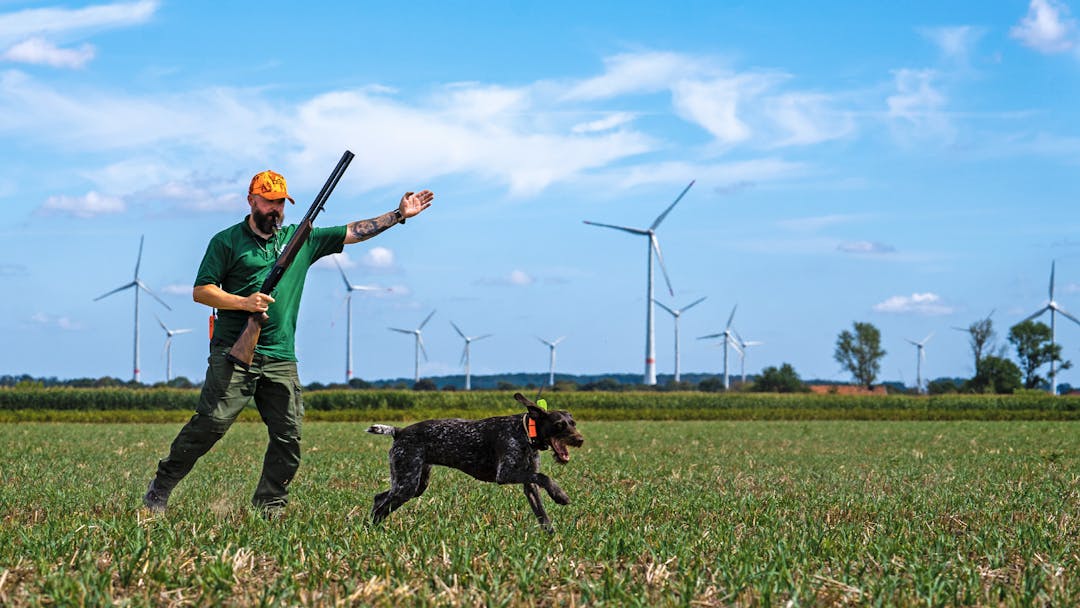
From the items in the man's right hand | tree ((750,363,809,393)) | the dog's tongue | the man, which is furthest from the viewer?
tree ((750,363,809,393))

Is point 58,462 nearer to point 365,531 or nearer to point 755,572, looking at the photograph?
point 365,531

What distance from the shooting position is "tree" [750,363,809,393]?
315 ft

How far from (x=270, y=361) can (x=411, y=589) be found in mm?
3484

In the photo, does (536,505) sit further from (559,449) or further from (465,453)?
(465,453)

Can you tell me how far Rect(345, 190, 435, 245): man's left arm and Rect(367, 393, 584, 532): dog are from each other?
170 cm

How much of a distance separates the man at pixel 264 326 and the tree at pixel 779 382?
3487 inches

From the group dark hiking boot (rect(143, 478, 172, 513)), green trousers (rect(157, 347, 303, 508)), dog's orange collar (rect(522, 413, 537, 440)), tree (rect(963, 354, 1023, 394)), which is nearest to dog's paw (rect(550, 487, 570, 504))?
dog's orange collar (rect(522, 413, 537, 440))

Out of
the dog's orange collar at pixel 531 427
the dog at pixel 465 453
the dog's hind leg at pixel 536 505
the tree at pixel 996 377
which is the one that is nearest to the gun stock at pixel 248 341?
the dog at pixel 465 453

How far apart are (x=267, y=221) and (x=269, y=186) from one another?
29 cm

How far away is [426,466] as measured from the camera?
8312mm

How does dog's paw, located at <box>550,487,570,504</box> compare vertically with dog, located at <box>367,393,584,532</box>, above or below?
below

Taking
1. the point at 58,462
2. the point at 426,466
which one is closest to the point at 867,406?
the point at 58,462

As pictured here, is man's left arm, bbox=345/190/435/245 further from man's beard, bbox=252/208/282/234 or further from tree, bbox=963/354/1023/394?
tree, bbox=963/354/1023/394

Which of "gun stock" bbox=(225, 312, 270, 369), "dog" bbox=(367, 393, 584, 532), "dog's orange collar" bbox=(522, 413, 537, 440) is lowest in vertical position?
"dog" bbox=(367, 393, 584, 532)
